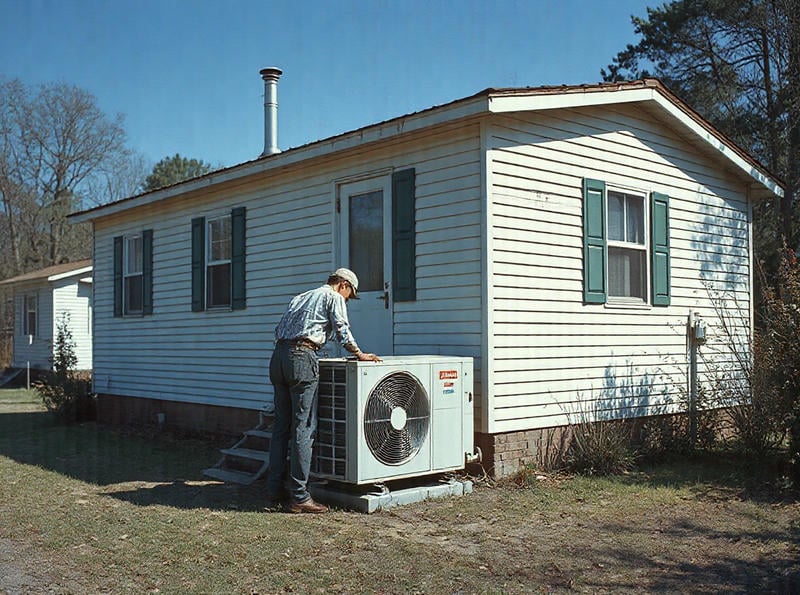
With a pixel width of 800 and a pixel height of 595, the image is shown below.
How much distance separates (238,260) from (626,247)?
5.06 meters

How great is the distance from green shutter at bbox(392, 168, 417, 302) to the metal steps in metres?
2.04

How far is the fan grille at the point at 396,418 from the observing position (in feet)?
23.7

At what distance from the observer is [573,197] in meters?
9.05

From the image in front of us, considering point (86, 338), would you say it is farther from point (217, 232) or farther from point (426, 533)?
point (426, 533)

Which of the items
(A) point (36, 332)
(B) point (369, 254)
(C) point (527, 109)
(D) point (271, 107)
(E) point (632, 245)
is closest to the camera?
(C) point (527, 109)

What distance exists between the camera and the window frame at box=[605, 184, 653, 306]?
9.53m

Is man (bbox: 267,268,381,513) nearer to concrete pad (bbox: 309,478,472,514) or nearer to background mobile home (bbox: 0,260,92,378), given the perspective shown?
concrete pad (bbox: 309,478,472,514)

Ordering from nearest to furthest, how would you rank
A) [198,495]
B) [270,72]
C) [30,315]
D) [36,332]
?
[198,495]
[270,72]
[36,332]
[30,315]

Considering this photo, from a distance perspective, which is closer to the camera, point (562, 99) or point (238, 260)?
point (562, 99)

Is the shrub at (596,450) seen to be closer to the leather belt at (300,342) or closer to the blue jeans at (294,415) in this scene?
the blue jeans at (294,415)

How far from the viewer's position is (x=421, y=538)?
625cm

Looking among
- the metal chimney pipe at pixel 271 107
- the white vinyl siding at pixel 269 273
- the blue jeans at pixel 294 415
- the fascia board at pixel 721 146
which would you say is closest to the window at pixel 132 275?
the white vinyl siding at pixel 269 273

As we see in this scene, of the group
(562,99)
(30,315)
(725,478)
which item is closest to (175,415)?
(562,99)

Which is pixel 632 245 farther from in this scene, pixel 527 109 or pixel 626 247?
pixel 527 109
